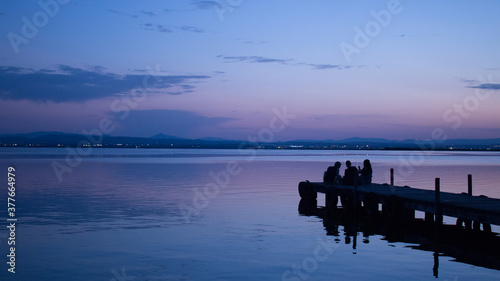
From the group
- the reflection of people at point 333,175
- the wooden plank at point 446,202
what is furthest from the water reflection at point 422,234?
the reflection of people at point 333,175

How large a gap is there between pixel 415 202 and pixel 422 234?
1283mm

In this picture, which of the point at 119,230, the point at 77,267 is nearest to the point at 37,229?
the point at 119,230

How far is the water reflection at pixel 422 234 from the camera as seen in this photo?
1794 centimetres

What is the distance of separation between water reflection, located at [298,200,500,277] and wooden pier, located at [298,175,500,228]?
0.42 m

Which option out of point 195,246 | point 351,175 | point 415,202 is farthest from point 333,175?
point 195,246

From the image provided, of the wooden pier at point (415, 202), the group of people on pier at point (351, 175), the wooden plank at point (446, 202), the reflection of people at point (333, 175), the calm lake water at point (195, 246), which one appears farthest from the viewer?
the reflection of people at point (333, 175)

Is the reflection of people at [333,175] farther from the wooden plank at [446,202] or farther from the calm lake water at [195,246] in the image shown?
the calm lake water at [195,246]

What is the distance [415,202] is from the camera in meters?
22.3

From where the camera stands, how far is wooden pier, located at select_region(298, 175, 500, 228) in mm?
19109

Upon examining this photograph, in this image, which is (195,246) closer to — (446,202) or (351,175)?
(446,202)

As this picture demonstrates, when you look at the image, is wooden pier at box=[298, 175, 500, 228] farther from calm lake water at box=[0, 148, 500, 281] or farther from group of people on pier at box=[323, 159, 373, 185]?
calm lake water at box=[0, 148, 500, 281]

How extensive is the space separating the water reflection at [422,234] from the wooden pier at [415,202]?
0.42 meters

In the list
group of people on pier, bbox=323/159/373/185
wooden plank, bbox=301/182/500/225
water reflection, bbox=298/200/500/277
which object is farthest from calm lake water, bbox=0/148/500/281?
group of people on pier, bbox=323/159/373/185

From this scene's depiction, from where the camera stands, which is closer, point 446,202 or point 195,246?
point 195,246
